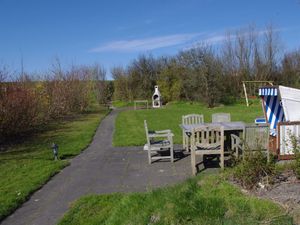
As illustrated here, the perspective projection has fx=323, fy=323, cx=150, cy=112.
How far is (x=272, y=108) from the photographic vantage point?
985 cm

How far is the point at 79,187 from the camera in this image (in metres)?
6.64

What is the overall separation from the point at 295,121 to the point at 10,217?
632 cm

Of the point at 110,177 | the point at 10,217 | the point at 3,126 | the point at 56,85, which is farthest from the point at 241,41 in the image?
the point at 10,217

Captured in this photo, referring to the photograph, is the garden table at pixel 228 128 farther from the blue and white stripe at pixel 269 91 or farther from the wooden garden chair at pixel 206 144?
the blue and white stripe at pixel 269 91

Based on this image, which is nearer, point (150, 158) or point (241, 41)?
point (150, 158)

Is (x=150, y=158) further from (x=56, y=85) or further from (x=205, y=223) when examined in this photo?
(x=56, y=85)

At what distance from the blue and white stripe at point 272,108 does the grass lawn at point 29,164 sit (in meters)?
5.99

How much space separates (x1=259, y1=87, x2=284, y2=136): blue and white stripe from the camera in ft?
30.5

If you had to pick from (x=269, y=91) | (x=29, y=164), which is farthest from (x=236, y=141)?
(x=29, y=164)

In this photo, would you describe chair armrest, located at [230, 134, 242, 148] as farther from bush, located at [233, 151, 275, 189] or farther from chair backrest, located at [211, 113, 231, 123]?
chair backrest, located at [211, 113, 231, 123]

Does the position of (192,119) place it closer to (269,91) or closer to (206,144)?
(269,91)

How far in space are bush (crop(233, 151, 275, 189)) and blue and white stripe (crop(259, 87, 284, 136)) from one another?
13.2ft

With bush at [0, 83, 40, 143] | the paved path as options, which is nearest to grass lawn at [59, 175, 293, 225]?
the paved path

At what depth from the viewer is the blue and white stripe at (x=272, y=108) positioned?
9297mm
